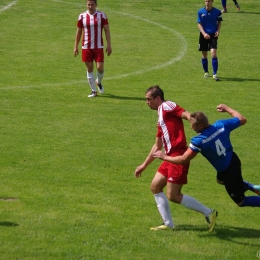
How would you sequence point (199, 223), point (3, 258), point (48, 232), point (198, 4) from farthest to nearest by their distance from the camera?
1. point (198, 4)
2. point (199, 223)
3. point (48, 232)
4. point (3, 258)

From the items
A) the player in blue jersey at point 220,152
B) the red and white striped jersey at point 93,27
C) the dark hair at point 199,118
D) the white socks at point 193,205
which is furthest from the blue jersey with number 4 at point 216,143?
the red and white striped jersey at point 93,27

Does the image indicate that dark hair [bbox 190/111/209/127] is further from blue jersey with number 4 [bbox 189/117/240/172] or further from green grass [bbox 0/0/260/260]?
green grass [bbox 0/0/260/260]

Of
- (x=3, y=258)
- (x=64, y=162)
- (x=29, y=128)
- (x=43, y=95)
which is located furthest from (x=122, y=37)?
(x=3, y=258)

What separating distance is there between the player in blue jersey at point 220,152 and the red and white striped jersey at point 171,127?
1.36ft

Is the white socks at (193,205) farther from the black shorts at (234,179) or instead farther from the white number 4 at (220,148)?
the white number 4 at (220,148)

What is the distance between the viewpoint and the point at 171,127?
31.5 ft

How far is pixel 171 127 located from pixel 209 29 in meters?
A: 10.8

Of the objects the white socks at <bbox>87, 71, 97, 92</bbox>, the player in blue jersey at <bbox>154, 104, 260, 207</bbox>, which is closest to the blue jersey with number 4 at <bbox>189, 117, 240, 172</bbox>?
the player in blue jersey at <bbox>154, 104, 260, 207</bbox>

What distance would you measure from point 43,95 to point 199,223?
840 centimetres

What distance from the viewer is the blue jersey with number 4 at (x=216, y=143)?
9.09 m

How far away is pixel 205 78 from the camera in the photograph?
1991 cm

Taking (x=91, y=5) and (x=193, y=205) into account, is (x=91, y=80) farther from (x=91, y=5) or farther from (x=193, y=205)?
(x=193, y=205)

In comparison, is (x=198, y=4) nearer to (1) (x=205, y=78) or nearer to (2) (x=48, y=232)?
(1) (x=205, y=78)

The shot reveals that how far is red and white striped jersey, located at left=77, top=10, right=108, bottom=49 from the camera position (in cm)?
1728
